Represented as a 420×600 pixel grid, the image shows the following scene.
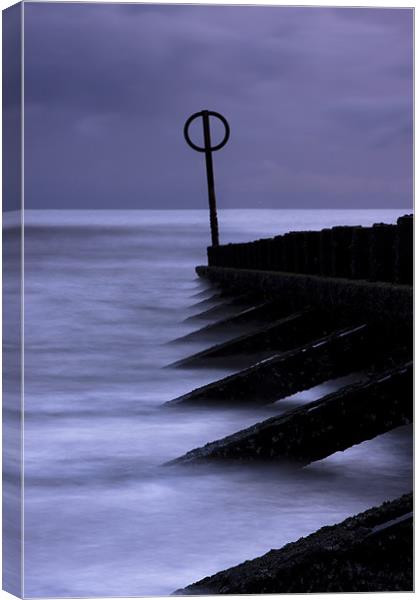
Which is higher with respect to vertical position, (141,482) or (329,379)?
(329,379)

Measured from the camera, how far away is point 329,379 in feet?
13.7

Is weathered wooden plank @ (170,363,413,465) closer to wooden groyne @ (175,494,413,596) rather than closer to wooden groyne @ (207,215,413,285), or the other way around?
wooden groyne @ (175,494,413,596)

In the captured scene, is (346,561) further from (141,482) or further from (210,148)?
(210,148)

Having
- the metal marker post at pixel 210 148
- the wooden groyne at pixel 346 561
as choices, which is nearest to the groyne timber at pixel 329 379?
the wooden groyne at pixel 346 561

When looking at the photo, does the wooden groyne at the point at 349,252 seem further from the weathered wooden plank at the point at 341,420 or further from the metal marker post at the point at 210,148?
the weathered wooden plank at the point at 341,420

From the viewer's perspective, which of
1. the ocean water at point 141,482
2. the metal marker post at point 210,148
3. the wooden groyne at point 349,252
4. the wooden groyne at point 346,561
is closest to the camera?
the wooden groyne at point 346,561

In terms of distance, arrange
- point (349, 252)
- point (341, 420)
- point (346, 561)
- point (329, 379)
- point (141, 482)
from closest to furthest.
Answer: point (346, 561) < point (341, 420) < point (141, 482) < point (329, 379) < point (349, 252)

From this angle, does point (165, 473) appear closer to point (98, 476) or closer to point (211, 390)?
point (98, 476)

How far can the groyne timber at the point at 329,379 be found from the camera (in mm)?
2408

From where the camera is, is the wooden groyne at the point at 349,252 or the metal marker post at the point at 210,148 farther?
the metal marker post at the point at 210,148

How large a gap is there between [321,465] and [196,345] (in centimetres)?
335

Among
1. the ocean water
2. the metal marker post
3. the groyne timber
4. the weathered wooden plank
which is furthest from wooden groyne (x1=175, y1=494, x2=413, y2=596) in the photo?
A: the metal marker post

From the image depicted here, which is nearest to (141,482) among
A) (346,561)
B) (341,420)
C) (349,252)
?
(341,420)

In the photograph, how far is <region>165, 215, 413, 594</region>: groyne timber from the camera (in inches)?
94.8
